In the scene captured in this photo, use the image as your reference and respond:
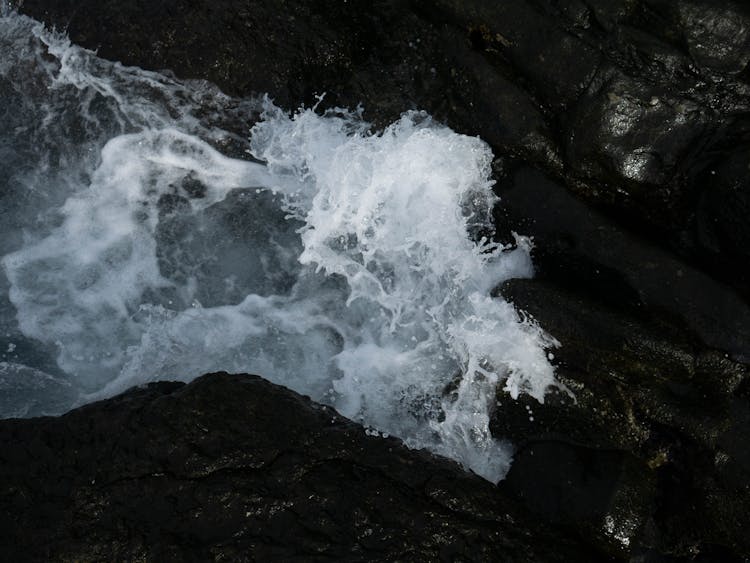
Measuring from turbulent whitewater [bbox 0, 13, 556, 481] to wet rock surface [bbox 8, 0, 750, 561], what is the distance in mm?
340

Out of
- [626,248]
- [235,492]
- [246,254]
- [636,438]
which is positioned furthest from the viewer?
[246,254]

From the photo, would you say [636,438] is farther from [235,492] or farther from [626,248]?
[235,492]

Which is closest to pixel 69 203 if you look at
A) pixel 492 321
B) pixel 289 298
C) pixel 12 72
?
pixel 12 72

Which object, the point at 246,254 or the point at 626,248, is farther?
the point at 246,254

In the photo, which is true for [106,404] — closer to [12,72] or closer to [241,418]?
[241,418]

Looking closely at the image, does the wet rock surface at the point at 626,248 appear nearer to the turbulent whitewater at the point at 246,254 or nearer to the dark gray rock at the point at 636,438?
the dark gray rock at the point at 636,438

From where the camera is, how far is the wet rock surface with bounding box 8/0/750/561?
190 inches

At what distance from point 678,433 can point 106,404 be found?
13.6ft

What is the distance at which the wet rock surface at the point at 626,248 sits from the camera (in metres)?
4.84

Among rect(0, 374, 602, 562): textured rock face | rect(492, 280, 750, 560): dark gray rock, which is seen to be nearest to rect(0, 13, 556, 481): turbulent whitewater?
rect(492, 280, 750, 560): dark gray rock

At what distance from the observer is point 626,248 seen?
16.9 ft

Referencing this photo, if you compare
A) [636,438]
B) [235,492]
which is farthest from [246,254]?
[636,438]

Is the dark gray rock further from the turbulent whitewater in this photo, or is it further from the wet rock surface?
the turbulent whitewater

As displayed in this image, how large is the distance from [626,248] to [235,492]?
3.35 m
